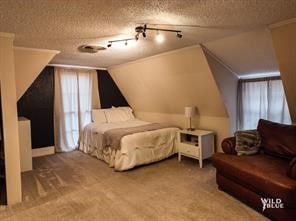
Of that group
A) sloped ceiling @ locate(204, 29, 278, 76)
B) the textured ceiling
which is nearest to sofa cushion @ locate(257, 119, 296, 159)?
sloped ceiling @ locate(204, 29, 278, 76)

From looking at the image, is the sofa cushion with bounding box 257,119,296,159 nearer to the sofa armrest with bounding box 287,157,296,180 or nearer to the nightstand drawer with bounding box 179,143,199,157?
the sofa armrest with bounding box 287,157,296,180

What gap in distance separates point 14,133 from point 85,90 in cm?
272

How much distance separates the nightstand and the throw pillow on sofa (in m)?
0.92

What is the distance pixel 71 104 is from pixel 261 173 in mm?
4218

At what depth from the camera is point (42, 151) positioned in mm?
4676

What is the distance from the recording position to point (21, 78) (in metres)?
3.45

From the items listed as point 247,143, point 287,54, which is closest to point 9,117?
point 247,143

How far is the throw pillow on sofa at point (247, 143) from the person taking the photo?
2.79 m

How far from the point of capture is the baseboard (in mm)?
4587

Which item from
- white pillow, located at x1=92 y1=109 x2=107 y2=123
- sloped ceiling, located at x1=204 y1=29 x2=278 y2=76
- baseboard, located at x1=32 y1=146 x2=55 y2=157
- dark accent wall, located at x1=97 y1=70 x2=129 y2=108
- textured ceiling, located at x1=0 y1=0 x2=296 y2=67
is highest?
textured ceiling, located at x1=0 y1=0 x2=296 y2=67

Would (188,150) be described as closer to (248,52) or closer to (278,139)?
(278,139)

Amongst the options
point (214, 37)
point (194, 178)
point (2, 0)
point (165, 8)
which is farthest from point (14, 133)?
point (214, 37)

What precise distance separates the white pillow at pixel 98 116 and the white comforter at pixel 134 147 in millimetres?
294

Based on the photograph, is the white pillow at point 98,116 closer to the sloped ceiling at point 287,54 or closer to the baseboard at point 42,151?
the baseboard at point 42,151
